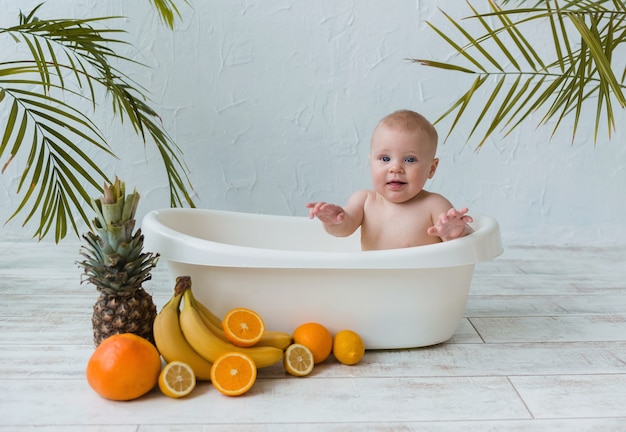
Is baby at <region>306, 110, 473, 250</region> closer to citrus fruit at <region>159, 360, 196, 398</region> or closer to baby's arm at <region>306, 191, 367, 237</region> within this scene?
baby's arm at <region>306, 191, 367, 237</region>

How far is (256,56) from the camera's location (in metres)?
2.93

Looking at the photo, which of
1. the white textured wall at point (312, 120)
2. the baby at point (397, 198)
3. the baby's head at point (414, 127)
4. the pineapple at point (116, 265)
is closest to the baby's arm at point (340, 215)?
the baby at point (397, 198)

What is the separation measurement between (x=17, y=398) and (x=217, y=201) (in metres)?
1.55

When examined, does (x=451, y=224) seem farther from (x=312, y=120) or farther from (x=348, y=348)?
(x=312, y=120)

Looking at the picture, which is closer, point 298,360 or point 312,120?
point 298,360

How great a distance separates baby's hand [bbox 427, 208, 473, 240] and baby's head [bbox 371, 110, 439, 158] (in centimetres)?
21

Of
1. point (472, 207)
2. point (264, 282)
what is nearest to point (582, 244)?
point (472, 207)

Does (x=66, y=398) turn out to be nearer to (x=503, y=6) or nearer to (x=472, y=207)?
(x=472, y=207)

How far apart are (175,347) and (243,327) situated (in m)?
0.16

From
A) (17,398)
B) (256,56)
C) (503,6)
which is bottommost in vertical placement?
(17,398)

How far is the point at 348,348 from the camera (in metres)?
1.71

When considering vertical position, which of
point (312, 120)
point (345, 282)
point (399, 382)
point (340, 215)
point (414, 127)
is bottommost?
point (399, 382)

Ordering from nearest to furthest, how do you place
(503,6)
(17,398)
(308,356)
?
(17,398) → (308,356) → (503,6)

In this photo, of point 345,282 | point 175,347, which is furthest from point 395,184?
point 175,347
